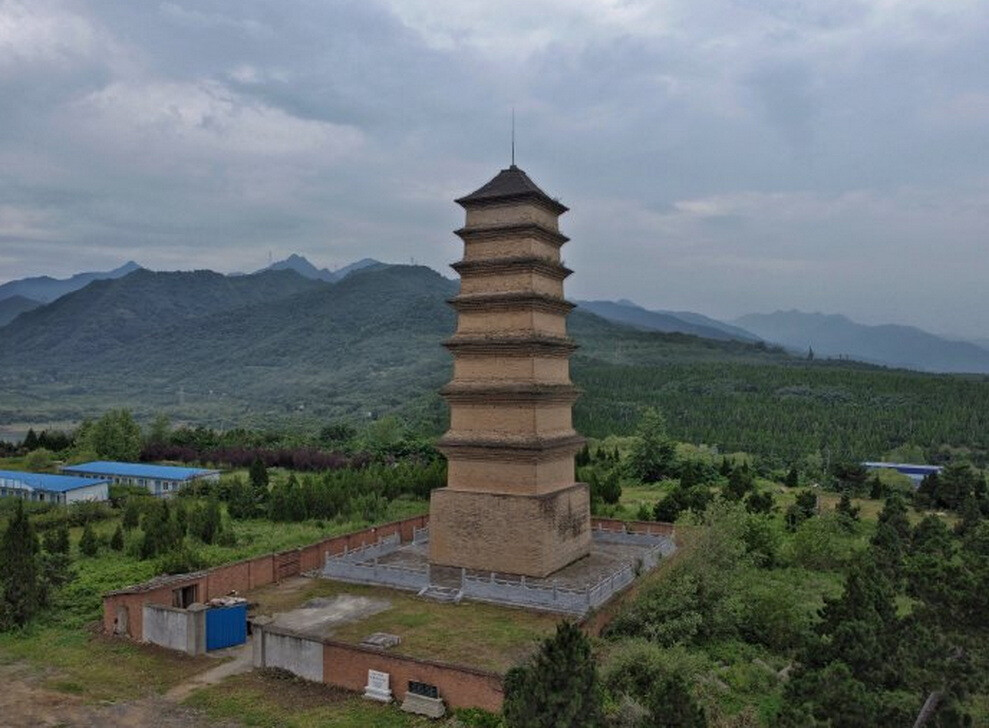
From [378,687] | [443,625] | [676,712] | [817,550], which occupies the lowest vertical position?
[817,550]

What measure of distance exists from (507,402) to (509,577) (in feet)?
17.1

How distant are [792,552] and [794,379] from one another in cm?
7880

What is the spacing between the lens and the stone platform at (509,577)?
22.1 meters

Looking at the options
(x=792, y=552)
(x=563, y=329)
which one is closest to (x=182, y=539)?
(x=563, y=329)

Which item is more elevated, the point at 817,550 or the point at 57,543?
the point at 57,543

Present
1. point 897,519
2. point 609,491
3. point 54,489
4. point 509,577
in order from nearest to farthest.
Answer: point 509,577, point 897,519, point 609,491, point 54,489

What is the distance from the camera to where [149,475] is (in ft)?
161

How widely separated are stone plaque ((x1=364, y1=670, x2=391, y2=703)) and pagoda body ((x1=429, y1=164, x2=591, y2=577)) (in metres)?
7.48

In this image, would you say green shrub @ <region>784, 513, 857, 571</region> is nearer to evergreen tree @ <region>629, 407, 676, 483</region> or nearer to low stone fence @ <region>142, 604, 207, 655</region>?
evergreen tree @ <region>629, 407, 676, 483</region>

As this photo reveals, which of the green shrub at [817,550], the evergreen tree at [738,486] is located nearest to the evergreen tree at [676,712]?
the green shrub at [817,550]

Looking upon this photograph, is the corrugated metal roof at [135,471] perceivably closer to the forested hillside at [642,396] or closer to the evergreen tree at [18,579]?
the evergreen tree at [18,579]

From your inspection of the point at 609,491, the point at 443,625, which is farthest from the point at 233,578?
the point at 609,491

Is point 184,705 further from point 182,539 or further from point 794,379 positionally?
point 794,379

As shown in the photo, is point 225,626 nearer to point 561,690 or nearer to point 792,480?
point 561,690
